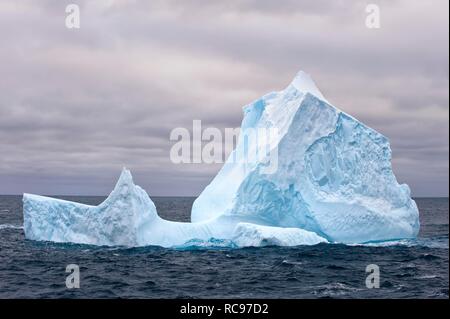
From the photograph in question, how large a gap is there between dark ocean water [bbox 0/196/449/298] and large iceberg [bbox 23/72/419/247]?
809mm

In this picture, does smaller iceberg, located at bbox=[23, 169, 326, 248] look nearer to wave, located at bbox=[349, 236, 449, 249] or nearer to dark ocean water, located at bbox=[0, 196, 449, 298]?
dark ocean water, located at bbox=[0, 196, 449, 298]

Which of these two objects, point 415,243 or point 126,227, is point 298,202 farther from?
point 126,227

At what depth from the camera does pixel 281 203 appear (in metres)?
28.9

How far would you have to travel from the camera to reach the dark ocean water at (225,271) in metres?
17.4

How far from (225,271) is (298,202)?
878 centimetres

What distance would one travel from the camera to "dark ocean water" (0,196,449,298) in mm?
17375

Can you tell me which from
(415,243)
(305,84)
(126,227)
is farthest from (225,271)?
(305,84)

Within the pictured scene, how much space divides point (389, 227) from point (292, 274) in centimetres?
970

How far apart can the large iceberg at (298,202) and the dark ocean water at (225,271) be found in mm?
809

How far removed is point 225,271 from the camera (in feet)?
68.2

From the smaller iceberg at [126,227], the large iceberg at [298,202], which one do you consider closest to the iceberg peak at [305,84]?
the large iceberg at [298,202]

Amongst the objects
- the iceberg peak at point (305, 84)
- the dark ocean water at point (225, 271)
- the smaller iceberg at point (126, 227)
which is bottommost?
the dark ocean water at point (225, 271)

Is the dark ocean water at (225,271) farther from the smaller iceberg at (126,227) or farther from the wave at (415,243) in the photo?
the smaller iceberg at (126,227)
